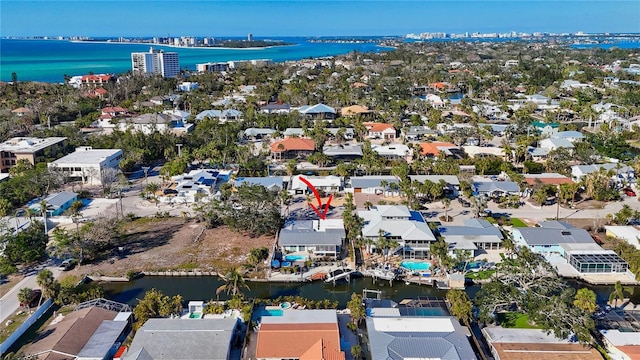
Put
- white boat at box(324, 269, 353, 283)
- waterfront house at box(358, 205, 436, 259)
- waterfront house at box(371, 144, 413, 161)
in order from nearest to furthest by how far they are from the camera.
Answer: white boat at box(324, 269, 353, 283) → waterfront house at box(358, 205, 436, 259) → waterfront house at box(371, 144, 413, 161)

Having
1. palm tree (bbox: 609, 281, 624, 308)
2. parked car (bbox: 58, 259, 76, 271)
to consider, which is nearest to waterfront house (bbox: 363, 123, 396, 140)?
palm tree (bbox: 609, 281, 624, 308)

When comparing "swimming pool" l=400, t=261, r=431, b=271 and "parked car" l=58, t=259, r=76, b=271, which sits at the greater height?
"parked car" l=58, t=259, r=76, b=271

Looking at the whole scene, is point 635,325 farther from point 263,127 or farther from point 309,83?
point 309,83

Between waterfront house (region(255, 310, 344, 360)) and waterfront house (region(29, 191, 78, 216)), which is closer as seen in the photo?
waterfront house (region(255, 310, 344, 360))

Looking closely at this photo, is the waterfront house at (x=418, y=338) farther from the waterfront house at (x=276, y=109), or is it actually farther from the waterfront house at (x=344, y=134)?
the waterfront house at (x=276, y=109)

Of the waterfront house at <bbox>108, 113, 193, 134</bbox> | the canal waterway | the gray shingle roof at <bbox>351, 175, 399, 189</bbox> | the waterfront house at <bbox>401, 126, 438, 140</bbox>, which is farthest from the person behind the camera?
the waterfront house at <bbox>108, 113, 193, 134</bbox>

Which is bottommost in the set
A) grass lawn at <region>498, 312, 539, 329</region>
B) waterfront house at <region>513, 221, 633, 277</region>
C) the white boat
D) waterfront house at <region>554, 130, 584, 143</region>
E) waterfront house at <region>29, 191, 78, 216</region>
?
grass lawn at <region>498, 312, 539, 329</region>

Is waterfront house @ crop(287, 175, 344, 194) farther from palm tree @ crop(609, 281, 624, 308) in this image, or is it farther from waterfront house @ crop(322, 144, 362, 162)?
palm tree @ crop(609, 281, 624, 308)

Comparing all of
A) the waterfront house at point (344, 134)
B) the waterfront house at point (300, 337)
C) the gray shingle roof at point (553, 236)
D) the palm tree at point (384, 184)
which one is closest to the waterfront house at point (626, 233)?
the gray shingle roof at point (553, 236)
